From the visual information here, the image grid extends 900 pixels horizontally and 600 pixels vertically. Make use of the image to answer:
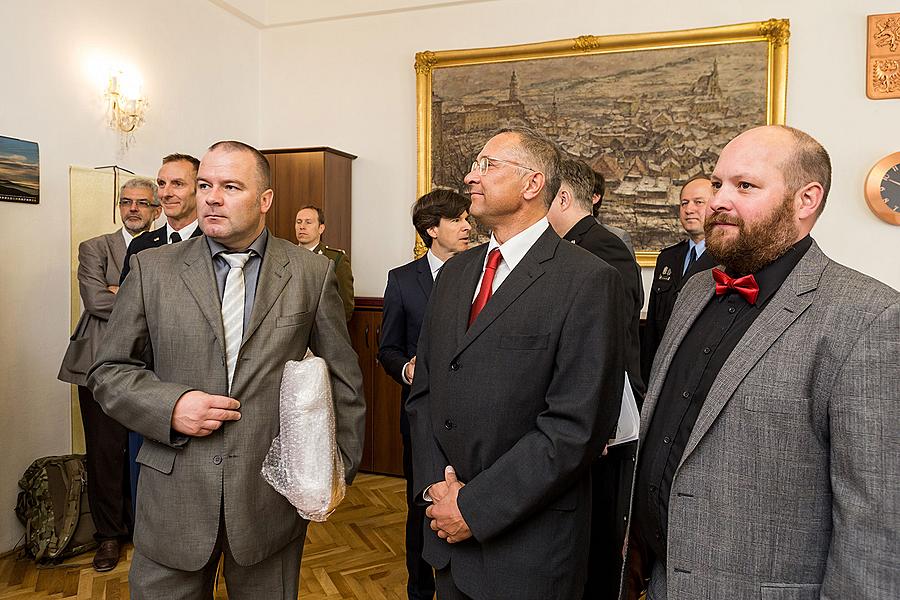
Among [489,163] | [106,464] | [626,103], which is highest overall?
[626,103]

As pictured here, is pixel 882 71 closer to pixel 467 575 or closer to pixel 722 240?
pixel 722 240

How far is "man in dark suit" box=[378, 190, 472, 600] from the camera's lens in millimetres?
3428

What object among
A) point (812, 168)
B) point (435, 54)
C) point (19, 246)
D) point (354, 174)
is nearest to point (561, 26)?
point (435, 54)

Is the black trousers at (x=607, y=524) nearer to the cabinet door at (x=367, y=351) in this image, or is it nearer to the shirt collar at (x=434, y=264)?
the shirt collar at (x=434, y=264)

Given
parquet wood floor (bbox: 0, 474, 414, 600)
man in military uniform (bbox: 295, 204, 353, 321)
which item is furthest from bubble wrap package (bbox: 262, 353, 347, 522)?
man in military uniform (bbox: 295, 204, 353, 321)

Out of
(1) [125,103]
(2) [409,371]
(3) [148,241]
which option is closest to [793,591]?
(2) [409,371]

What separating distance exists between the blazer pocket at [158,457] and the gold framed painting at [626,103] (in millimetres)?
4378

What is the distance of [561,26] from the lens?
6.10 meters

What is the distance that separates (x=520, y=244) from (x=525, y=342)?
1.10 ft

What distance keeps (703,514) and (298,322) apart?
1317 millimetres

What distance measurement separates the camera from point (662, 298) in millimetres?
4594

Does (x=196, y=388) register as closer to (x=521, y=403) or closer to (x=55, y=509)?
(x=521, y=403)

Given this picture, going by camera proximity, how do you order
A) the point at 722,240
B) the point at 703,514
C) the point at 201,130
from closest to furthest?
the point at 703,514 < the point at 722,240 < the point at 201,130

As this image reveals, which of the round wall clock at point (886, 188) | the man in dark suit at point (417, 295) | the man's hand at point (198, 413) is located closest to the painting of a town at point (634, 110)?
the round wall clock at point (886, 188)
